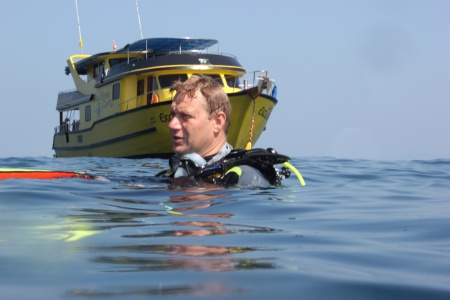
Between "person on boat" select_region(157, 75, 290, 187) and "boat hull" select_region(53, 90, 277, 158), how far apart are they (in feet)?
37.7

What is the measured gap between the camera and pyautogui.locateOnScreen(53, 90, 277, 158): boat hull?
18.6m

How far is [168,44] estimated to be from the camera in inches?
827

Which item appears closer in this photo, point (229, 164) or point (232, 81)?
point (229, 164)

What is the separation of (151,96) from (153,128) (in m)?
1.63

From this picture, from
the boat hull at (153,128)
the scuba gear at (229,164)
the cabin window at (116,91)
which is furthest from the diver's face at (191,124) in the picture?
the cabin window at (116,91)

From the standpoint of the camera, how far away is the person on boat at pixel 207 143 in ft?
17.6

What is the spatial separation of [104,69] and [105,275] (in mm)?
21134

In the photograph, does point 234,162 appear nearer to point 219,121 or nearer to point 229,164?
point 229,164

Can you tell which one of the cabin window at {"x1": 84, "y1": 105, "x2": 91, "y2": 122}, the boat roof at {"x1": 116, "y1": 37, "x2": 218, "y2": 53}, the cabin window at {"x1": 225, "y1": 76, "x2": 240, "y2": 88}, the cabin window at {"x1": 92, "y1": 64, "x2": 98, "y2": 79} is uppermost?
the boat roof at {"x1": 116, "y1": 37, "x2": 218, "y2": 53}

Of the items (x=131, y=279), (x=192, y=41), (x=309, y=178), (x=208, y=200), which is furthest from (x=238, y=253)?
(x=192, y=41)

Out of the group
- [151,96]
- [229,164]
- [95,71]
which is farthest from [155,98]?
[229,164]

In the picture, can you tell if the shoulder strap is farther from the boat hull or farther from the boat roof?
the boat roof

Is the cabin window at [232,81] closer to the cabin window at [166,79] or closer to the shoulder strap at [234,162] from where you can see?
the cabin window at [166,79]

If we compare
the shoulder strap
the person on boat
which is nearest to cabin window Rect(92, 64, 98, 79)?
the person on boat
